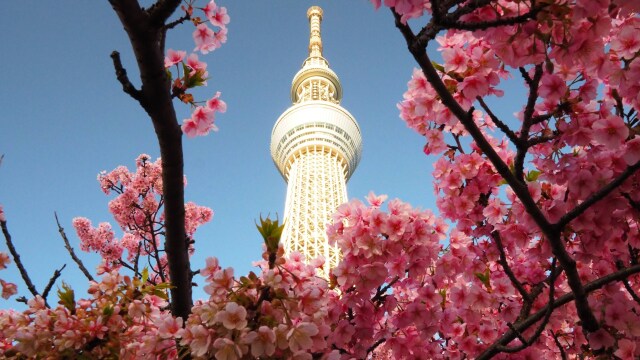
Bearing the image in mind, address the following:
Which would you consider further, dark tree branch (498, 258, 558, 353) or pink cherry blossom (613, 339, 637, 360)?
pink cherry blossom (613, 339, 637, 360)

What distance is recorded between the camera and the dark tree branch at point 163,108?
1902 millimetres

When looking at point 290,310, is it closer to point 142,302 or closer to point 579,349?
point 142,302

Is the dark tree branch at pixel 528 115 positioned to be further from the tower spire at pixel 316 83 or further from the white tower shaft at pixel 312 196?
the tower spire at pixel 316 83

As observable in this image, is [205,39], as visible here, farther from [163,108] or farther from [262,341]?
[262,341]

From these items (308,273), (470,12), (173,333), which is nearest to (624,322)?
(308,273)

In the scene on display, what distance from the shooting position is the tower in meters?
39.6

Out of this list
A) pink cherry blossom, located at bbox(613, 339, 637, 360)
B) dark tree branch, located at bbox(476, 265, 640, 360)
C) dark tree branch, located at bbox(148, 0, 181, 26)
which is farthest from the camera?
pink cherry blossom, located at bbox(613, 339, 637, 360)

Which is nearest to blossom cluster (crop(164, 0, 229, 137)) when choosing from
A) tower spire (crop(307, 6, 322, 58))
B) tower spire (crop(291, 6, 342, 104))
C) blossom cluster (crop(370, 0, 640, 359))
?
blossom cluster (crop(370, 0, 640, 359))

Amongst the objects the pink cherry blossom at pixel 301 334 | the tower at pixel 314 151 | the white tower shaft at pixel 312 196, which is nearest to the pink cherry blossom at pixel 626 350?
the pink cherry blossom at pixel 301 334

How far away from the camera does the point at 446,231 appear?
3.10 metres

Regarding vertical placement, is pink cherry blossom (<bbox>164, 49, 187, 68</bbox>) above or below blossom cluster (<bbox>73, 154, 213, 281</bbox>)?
below

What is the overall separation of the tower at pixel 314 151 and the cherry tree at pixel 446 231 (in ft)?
108

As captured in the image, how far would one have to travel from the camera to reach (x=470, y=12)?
5.99 ft

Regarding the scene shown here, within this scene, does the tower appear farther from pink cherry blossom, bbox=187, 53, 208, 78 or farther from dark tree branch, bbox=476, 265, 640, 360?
pink cherry blossom, bbox=187, 53, 208, 78
